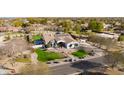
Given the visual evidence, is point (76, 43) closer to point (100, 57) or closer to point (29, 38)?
point (100, 57)

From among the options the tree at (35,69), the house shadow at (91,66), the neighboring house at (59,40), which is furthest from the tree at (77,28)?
the tree at (35,69)

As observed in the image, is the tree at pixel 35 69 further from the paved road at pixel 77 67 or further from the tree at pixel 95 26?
the tree at pixel 95 26

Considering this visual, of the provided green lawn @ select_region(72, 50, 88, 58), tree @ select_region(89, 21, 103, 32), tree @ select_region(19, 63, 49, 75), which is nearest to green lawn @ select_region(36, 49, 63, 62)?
tree @ select_region(19, 63, 49, 75)

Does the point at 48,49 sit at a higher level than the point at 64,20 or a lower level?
lower

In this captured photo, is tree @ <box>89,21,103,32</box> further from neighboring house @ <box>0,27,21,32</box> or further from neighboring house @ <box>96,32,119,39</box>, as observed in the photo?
neighboring house @ <box>0,27,21,32</box>

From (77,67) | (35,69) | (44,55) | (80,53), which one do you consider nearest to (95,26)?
(80,53)
